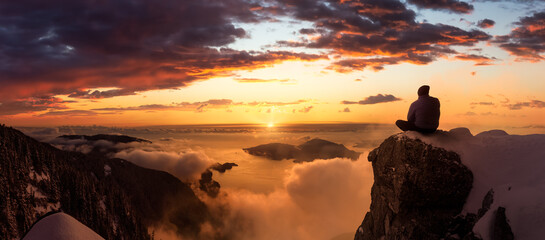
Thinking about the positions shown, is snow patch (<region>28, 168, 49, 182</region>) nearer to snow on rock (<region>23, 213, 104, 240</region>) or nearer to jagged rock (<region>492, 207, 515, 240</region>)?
snow on rock (<region>23, 213, 104, 240</region>)

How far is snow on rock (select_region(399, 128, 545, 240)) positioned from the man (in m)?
0.54

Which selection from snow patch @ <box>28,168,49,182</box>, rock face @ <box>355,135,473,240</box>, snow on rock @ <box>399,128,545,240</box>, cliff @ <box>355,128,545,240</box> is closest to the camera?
snow on rock @ <box>399,128,545,240</box>

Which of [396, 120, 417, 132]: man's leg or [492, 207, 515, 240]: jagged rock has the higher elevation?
[396, 120, 417, 132]: man's leg

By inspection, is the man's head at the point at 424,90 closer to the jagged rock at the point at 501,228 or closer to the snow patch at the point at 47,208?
the jagged rock at the point at 501,228

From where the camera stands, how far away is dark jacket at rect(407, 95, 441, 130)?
19.2m

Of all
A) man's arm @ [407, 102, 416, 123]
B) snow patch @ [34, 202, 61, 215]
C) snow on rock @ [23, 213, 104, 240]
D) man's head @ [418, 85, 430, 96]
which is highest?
man's head @ [418, 85, 430, 96]

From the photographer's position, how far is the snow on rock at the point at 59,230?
65.2 feet

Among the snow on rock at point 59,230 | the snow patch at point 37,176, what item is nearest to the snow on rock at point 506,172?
the snow on rock at point 59,230

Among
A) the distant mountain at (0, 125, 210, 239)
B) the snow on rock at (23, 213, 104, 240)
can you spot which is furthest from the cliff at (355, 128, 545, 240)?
the distant mountain at (0, 125, 210, 239)

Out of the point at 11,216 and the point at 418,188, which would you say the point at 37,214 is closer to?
the point at 11,216

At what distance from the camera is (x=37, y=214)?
233 ft

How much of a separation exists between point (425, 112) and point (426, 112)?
65 millimetres

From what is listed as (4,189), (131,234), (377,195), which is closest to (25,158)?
(4,189)

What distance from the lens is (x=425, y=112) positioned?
19.3m
